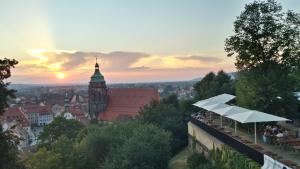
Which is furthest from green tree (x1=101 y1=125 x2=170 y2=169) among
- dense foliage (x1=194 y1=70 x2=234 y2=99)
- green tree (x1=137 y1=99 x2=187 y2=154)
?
dense foliage (x1=194 y1=70 x2=234 y2=99)

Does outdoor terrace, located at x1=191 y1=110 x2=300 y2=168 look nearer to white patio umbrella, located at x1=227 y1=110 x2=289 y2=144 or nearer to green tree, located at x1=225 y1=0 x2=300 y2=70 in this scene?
white patio umbrella, located at x1=227 y1=110 x2=289 y2=144

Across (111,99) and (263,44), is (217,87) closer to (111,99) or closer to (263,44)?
(263,44)

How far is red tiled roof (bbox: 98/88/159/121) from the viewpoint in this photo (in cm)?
8004

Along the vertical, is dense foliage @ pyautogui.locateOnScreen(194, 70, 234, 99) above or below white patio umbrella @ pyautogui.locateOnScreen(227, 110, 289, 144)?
above

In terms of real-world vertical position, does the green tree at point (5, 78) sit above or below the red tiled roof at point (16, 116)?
above

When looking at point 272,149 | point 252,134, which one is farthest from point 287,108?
point 272,149

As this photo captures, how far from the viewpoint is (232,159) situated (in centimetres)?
2092

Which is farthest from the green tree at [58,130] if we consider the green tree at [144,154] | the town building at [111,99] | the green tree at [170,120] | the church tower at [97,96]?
the green tree at [144,154]

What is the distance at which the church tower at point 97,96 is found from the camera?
82.5 meters

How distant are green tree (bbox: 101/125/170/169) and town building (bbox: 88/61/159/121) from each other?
1917 inches

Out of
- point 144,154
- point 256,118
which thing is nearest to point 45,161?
point 144,154

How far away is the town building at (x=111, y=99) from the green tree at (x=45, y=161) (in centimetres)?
4281

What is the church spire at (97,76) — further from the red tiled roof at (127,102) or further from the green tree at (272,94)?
the green tree at (272,94)

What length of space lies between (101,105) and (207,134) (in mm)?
56790
